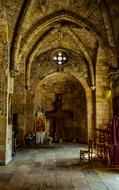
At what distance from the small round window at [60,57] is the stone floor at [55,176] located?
736 centimetres

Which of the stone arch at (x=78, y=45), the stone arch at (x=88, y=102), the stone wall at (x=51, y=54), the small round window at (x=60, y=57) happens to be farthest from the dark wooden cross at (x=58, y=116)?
the stone arch at (x=78, y=45)

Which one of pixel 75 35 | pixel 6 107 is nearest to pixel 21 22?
pixel 6 107

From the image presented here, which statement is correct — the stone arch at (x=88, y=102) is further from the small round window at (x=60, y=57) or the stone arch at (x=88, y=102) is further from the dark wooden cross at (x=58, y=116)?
the dark wooden cross at (x=58, y=116)

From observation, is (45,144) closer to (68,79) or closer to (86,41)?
(68,79)

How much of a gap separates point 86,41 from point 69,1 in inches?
161

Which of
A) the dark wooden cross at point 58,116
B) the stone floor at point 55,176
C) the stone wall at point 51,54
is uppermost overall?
the stone wall at point 51,54

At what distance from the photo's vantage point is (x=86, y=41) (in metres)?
13.7

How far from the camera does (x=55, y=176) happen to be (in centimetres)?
703

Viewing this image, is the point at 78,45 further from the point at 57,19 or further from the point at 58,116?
the point at 58,116

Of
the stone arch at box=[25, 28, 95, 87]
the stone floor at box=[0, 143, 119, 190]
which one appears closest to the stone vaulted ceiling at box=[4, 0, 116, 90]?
the stone arch at box=[25, 28, 95, 87]

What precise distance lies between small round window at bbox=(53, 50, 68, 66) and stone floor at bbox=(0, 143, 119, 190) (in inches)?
290

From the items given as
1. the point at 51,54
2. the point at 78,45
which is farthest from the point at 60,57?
the point at 78,45

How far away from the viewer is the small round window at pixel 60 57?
15.5 meters

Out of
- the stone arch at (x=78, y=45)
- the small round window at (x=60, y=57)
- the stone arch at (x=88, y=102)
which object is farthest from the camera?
the small round window at (x=60, y=57)
